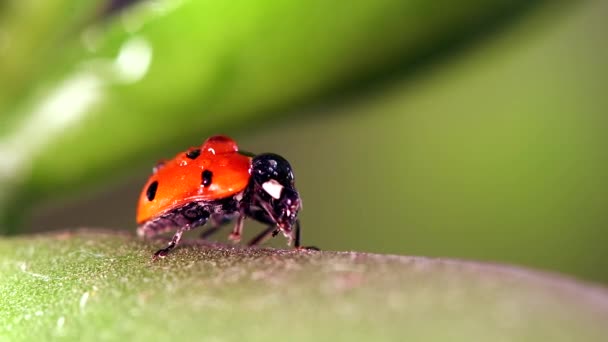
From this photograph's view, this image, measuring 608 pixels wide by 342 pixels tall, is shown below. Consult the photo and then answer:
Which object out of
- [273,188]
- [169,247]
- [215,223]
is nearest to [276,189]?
[273,188]

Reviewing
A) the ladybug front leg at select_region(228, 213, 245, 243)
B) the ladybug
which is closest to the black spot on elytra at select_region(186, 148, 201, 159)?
the ladybug

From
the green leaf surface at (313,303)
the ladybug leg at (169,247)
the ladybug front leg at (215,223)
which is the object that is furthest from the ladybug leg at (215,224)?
the green leaf surface at (313,303)

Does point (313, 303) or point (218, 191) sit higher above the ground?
point (218, 191)

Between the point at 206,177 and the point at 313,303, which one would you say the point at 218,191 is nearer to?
the point at 206,177

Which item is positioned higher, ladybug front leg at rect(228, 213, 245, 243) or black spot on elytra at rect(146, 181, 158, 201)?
black spot on elytra at rect(146, 181, 158, 201)

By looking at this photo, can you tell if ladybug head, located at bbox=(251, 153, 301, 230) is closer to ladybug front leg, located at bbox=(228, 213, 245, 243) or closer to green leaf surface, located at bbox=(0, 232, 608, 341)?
ladybug front leg, located at bbox=(228, 213, 245, 243)

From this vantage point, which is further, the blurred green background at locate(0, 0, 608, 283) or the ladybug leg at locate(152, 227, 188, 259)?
the blurred green background at locate(0, 0, 608, 283)
